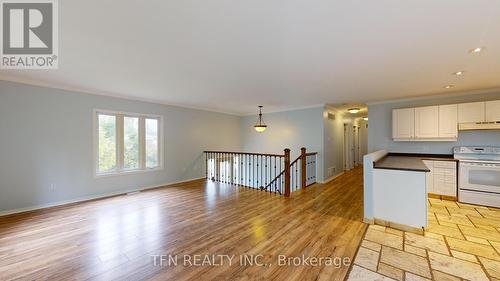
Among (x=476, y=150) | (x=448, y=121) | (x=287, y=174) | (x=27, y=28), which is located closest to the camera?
(x=27, y=28)

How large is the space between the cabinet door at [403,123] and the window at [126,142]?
263 inches

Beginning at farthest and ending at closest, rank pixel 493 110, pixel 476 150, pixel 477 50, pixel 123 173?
pixel 123 173 < pixel 476 150 < pixel 493 110 < pixel 477 50

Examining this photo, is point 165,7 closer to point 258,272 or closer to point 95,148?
point 258,272

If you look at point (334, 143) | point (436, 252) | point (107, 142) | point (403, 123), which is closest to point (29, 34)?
point (107, 142)

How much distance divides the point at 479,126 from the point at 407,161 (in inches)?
76.0

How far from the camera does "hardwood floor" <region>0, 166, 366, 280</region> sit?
2184 mm

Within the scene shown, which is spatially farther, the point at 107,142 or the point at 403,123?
the point at 403,123

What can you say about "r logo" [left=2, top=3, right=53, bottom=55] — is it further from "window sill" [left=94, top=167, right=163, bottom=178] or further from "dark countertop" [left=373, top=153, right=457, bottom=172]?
"dark countertop" [left=373, top=153, right=457, bottom=172]

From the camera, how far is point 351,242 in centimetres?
280

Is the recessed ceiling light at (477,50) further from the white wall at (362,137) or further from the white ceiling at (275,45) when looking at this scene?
the white wall at (362,137)

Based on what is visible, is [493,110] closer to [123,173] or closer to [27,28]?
[27,28]

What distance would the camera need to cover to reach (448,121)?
4793 millimetres

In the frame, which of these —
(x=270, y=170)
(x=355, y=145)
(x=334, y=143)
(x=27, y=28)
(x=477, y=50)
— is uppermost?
(x=27, y=28)

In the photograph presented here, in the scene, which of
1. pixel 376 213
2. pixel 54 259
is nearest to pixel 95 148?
pixel 54 259
